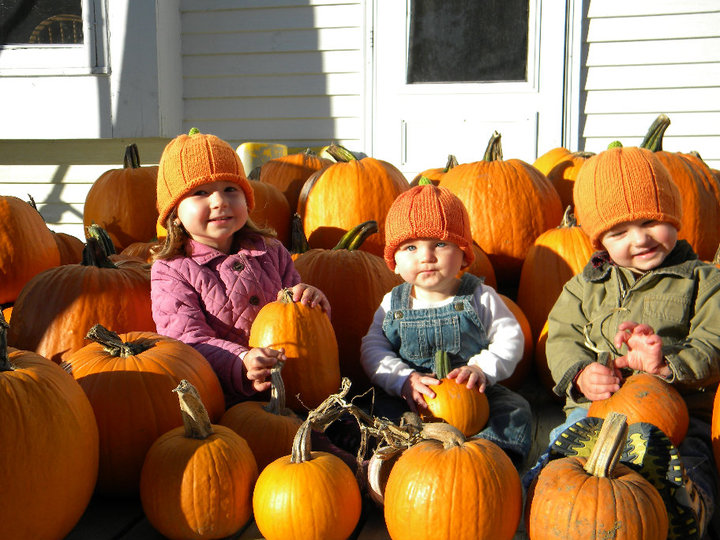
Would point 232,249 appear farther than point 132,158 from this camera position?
No

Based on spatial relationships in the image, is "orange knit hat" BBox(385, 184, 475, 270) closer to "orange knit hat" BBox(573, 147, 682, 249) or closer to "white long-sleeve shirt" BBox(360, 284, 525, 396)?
"white long-sleeve shirt" BBox(360, 284, 525, 396)

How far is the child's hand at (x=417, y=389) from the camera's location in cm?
234

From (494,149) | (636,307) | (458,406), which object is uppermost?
(494,149)

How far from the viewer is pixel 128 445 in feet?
7.10

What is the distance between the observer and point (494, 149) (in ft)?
12.8

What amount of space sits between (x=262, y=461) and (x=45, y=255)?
192 cm

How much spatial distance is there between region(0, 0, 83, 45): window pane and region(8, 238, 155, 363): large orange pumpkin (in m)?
4.12

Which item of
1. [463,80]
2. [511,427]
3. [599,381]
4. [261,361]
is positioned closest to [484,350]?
[511,427]

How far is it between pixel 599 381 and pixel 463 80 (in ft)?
14.8

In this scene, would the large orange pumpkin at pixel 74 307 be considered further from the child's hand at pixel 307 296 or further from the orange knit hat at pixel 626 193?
the orange knit hat at pixel 626 193

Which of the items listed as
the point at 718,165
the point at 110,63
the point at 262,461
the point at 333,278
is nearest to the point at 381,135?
the point at 110,63

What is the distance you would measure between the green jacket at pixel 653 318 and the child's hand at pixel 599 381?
0.05m

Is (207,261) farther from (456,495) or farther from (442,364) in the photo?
(456,495)

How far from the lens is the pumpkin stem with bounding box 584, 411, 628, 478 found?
5.37ft
